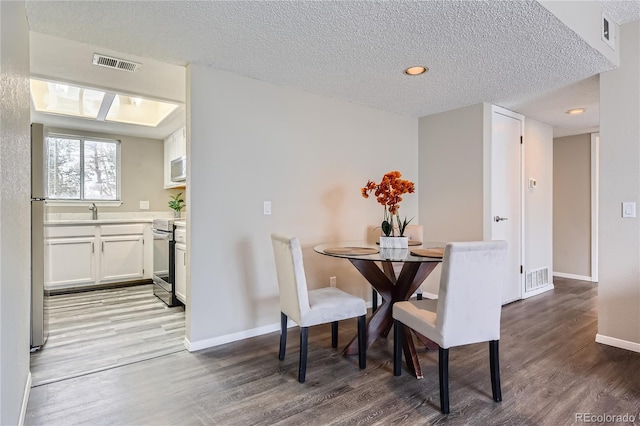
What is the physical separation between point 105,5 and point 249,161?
4.45 feet

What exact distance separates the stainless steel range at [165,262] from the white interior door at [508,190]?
3.46m

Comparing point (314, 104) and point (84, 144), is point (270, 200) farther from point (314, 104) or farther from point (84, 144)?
point (84, 144)

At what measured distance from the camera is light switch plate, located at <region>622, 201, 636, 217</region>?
101 inches

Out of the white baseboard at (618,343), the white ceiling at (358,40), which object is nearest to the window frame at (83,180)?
the white ceiling at (358,40)

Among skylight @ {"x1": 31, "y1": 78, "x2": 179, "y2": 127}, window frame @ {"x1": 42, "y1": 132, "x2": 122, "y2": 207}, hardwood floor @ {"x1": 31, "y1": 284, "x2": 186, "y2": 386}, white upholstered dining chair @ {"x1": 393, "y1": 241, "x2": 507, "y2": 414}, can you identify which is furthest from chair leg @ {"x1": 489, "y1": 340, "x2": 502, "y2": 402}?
window frame @ {"x1": 42, "y1": 132, "x2": 122, "y2": 207}

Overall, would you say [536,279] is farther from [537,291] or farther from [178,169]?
[178,169]

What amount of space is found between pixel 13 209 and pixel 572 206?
6.27 metres

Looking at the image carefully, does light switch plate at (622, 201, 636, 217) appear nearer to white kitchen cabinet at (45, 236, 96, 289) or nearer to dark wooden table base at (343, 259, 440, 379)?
dark wooden table base at (343, 259, 440, 379)

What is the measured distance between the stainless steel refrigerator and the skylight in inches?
44.8

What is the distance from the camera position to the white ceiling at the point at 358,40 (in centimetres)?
189

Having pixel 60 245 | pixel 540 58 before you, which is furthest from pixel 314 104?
pixel 60 245

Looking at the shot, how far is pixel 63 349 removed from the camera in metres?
2.58

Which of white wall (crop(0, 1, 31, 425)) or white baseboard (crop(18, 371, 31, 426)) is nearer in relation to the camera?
white wall (crop(0, 1, 31, 425))

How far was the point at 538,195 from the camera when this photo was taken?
4352 millimetres
